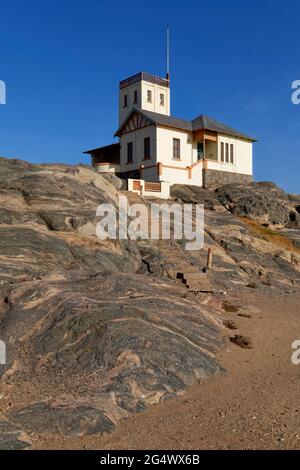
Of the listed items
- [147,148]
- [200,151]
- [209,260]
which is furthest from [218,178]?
[209,260]

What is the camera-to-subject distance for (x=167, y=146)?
139 feet

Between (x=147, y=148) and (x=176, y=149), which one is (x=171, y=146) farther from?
(x=147, y=148)

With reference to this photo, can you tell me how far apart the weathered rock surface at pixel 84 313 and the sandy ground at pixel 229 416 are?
0.36 m

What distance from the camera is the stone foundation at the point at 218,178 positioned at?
144 ft

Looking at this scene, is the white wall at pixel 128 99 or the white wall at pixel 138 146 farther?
the white wall at pixel 128 99

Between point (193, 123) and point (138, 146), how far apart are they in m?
7.09

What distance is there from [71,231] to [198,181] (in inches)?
1005

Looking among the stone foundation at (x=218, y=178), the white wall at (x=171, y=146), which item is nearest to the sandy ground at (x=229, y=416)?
the white wall at (x=171, y=146)

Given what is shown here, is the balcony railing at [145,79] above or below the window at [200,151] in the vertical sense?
above

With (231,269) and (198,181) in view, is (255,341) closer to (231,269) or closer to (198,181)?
(231,269)

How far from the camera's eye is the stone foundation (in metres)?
43.9

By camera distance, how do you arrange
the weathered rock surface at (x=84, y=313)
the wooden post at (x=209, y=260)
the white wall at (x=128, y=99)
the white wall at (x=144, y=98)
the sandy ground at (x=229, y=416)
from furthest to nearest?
the white wall at (x=128, y=99)
the white wall at (x=144, y=98)
the wooden post at (x=209, y=260)
the weathered rock surface at (x=84, y=313)
the sandy ground at (x=229, y=416)

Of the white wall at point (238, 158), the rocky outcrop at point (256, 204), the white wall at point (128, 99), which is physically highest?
the white wall at point (128, 99)

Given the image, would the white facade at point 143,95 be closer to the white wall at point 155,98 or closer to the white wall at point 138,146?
the white wall at point 155,98
